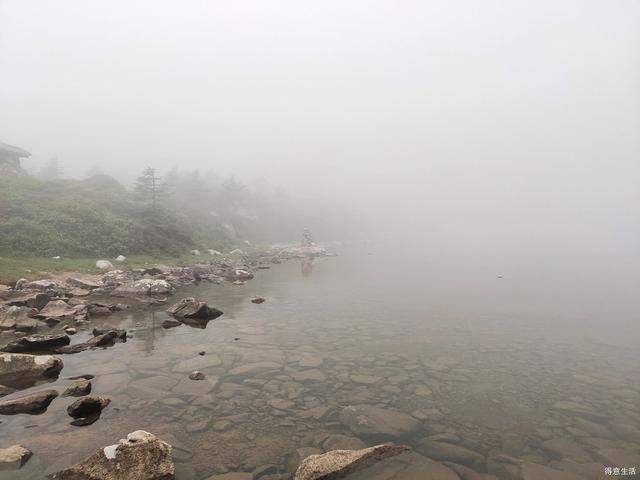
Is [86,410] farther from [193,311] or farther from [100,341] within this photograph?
[193,311]

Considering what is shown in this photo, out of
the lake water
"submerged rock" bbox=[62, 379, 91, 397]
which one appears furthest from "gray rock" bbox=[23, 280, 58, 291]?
"submerged rock" bbox=[62, 379, 91, 397]

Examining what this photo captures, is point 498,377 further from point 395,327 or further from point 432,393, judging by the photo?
point 395,327

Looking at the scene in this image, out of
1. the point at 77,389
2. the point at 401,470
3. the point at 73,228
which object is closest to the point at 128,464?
the point at 77,389

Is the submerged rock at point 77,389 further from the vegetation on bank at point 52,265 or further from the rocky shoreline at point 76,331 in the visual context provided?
the vegetation on bank at point 52,265

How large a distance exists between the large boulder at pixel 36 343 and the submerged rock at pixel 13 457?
576 centimetres

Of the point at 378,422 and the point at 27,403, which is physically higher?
the point at 27,403

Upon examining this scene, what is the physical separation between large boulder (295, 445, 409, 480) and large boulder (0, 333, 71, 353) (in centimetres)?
940

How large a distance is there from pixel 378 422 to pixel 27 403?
739cm

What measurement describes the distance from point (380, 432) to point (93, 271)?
72.4 feet

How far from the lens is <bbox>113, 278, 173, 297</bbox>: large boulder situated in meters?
19.4

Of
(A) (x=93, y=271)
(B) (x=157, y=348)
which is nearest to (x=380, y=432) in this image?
(B) (x=157, y=348)

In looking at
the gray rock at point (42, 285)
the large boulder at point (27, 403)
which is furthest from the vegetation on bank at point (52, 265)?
the large boulder at point (27, 403)

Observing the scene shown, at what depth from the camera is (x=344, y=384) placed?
32.6ft

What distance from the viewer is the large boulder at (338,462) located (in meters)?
5.75
